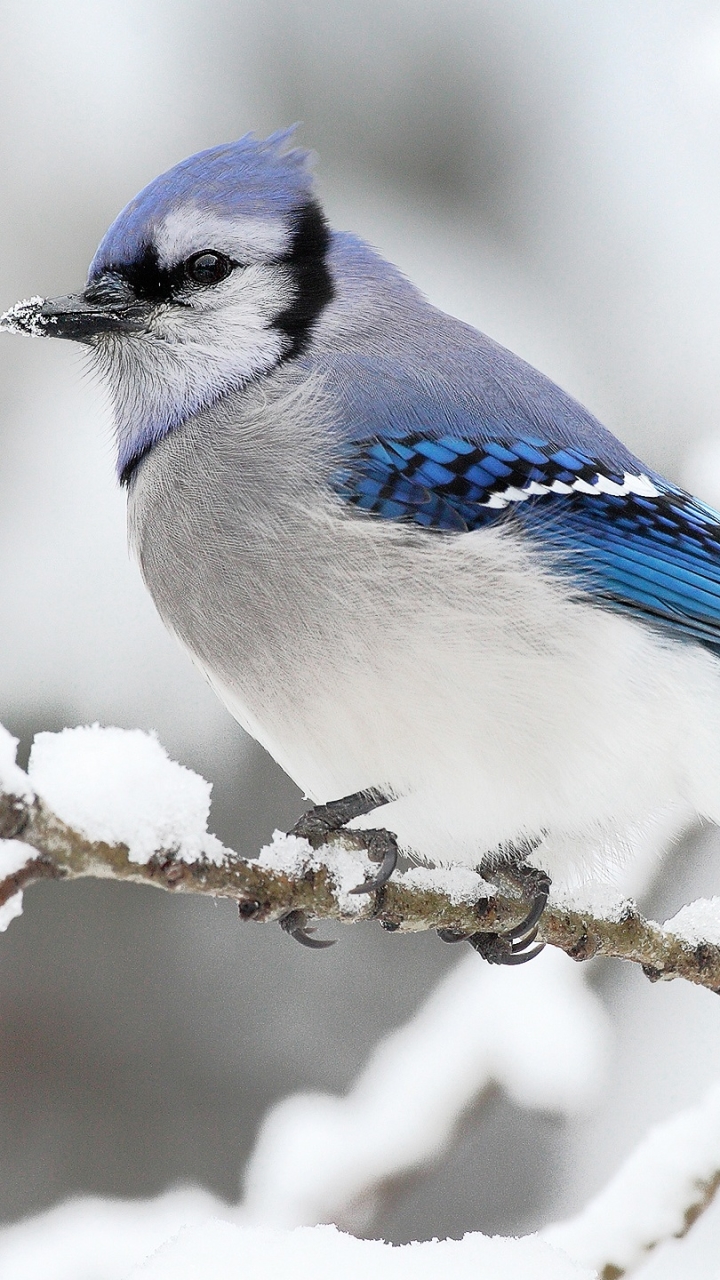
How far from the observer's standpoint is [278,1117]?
2637 millimetres

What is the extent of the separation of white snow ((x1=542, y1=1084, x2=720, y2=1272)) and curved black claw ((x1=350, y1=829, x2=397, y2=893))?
1.58ft

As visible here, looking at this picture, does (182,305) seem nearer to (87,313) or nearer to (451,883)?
(87,313)

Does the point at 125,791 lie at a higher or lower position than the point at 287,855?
higher

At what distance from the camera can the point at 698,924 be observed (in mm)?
1833

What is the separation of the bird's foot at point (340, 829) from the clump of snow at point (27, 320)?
83 centimetres

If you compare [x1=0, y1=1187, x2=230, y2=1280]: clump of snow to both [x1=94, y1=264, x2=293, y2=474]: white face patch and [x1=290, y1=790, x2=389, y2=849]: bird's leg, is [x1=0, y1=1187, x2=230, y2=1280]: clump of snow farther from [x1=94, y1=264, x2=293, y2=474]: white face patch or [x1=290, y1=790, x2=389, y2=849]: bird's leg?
[x1=94, y1=264, x2=293, y2=474]: white face patch

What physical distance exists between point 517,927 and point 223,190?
123cm

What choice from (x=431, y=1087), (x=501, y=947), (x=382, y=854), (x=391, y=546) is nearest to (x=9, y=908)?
(x=382, y=854)

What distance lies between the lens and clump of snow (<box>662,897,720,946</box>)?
1.81 metres

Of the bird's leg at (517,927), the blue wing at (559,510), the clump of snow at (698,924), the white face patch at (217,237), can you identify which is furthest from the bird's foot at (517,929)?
the white face patch at (217,237)

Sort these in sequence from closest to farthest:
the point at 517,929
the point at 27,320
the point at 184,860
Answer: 1. the point at 184,860
2. the point at 517,929
3. the point at 27,320

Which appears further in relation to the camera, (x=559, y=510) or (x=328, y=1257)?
(x=559, y=510)

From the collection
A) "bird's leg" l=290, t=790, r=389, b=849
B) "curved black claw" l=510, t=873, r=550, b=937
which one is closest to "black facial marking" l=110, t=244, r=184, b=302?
"bird's leg" l=290, t=790, r=389, b=849

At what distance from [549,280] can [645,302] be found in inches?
11.0
